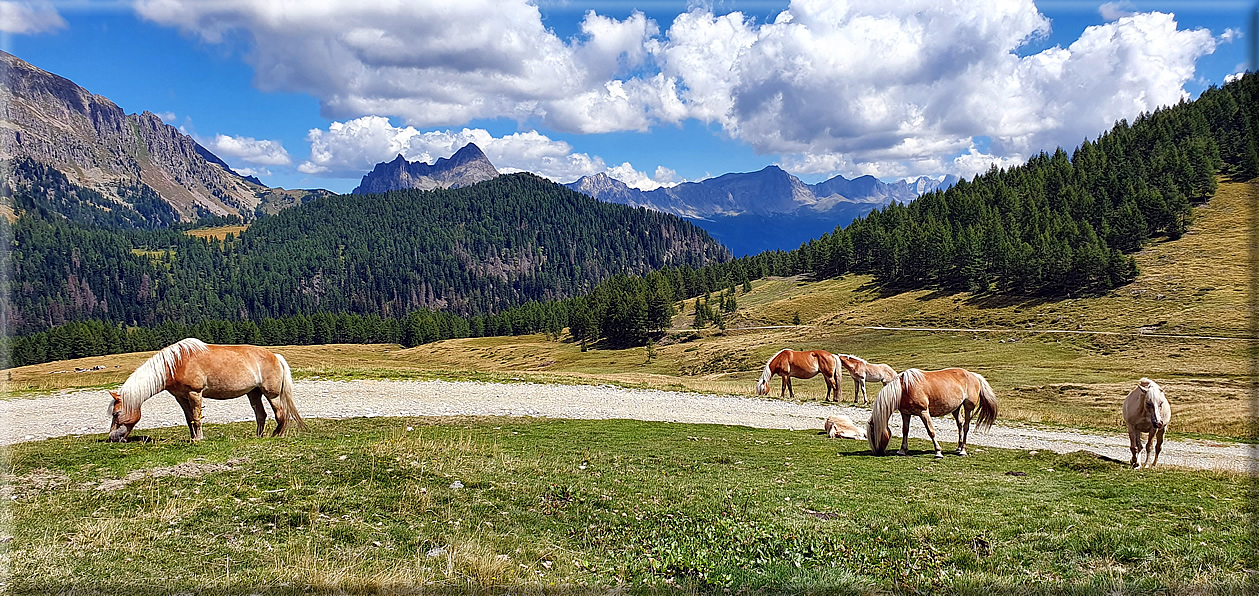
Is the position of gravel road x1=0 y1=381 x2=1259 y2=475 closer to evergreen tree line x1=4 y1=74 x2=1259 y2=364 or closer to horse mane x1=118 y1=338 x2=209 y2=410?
horse mane x1=118 y1=338 x2=209 y2=410

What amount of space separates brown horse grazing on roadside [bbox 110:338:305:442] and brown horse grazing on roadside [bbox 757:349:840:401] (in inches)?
1172

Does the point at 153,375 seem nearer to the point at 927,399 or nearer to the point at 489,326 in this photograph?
the point at 927,399

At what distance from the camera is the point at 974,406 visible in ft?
57.8

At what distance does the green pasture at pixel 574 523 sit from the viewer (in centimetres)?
744

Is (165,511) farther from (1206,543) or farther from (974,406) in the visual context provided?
(974,406)

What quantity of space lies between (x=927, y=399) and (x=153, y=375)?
18753 mm

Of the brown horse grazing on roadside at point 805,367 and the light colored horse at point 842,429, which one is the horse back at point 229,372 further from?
the brown horse grazing on roadside at point 805,367

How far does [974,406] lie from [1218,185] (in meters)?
152

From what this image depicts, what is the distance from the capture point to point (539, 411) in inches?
1013

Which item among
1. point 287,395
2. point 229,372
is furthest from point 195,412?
point 287,395

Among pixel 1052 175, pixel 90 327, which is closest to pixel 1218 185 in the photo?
pixel 1052 175

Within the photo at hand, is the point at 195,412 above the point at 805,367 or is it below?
above

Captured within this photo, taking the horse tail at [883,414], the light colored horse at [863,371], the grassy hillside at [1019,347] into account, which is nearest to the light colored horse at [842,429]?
the horse tail at [883,414]

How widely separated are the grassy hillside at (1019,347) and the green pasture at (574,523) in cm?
2144
